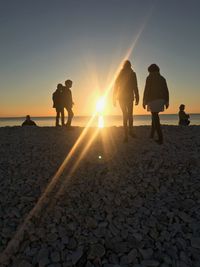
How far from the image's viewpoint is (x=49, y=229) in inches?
289

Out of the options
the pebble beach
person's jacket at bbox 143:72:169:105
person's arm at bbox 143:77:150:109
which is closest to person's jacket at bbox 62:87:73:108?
the pebble beach

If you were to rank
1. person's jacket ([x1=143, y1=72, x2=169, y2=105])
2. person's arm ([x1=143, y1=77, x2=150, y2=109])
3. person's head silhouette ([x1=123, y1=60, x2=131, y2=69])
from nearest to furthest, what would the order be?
person's jacket ([x1=143, y1=72, x2=169, y2=105]) → person's arm ([x1=143, y1=77, x2=150, y2=109]) → person's head silhouette ([x1=123, y1=60, x2=131, y2=69])

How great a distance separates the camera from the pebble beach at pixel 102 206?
259 inches

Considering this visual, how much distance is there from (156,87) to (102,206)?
17.7 ft

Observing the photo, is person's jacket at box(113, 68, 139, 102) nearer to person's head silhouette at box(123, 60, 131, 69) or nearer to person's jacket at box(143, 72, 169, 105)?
person's head silhouette at box(123, 60, 131, 69)

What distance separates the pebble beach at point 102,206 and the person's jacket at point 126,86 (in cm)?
188

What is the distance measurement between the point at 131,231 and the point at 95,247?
3.09 feet

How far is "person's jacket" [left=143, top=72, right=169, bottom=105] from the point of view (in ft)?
38.4

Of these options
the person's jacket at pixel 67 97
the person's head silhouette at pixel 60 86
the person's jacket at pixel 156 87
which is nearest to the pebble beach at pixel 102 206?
the person's jacket at pixel 156 87

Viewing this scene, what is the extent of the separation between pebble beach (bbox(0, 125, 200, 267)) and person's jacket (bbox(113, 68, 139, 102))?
1.88m

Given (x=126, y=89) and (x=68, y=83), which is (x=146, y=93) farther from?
(x=68, y=83)

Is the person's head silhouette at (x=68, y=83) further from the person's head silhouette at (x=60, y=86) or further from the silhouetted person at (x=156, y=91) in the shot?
the silhouetted person at (x=156, y=91)

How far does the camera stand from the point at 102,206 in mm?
8125

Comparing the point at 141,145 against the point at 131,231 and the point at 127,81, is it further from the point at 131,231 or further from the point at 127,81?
the point at 131,231
